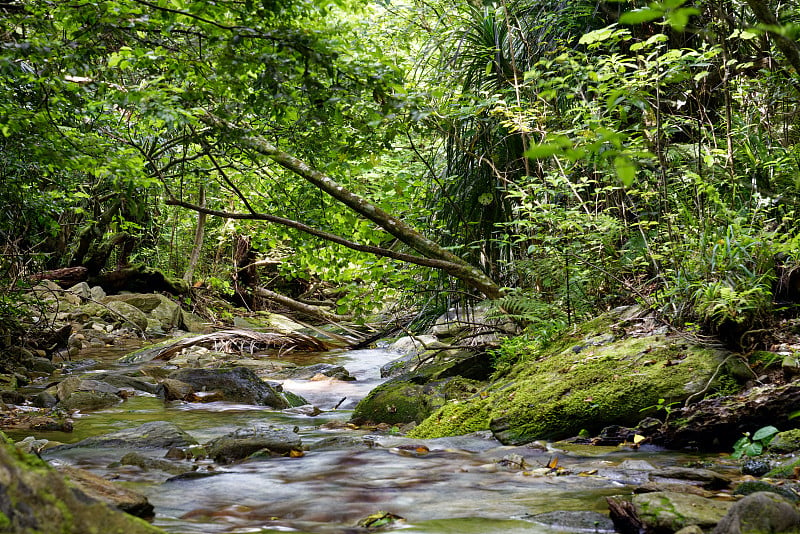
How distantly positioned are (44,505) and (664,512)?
6.34 feet

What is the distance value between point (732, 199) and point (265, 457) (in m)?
3.89

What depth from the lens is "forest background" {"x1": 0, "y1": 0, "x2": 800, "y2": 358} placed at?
3.96 m

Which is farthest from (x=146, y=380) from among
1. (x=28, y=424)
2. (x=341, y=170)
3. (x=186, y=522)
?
(x=186, y=522)

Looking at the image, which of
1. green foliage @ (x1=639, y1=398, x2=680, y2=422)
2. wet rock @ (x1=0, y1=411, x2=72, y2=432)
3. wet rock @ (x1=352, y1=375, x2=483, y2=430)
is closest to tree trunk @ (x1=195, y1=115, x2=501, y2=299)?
wet rock @ (x1=352, y1=375, x2=483, y2=430)

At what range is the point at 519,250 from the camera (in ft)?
22.7

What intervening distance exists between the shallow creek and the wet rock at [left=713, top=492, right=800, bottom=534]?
2.01ft

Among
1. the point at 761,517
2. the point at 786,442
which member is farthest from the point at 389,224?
the point at 761,517

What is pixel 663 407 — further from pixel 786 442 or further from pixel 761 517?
pixel 761 517

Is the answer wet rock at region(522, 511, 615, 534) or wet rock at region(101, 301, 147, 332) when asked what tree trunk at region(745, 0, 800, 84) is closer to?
wet rock at region(522, 511, 615, 534)

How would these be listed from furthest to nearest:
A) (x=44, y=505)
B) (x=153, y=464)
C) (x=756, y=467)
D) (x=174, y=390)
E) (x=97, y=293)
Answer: (x=97, y=293) < (x=174, y=390) < (x=153, y=464) < (x=756, y=467) < (x=44, y=505)

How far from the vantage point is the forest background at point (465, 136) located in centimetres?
396

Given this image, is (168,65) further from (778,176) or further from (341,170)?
(778,176)

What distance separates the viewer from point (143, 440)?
14.7ft

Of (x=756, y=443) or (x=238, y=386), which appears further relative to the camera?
(x=238, y=386)
